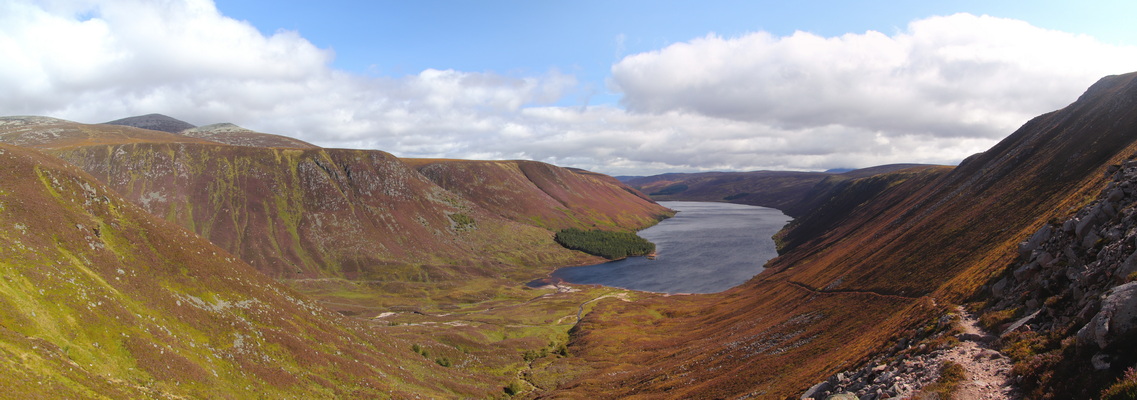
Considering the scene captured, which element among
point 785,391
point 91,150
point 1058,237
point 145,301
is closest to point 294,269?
point 91,150

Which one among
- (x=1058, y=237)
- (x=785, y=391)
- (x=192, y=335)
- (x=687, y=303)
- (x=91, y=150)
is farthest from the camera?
(x=91, y=150)

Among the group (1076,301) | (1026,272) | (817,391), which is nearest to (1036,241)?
(1026,272)

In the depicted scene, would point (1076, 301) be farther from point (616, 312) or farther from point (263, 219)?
point (263, 219)

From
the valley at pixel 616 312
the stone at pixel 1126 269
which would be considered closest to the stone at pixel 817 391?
the valley at pixel 616 312

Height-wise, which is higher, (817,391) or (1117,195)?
(1117,195)

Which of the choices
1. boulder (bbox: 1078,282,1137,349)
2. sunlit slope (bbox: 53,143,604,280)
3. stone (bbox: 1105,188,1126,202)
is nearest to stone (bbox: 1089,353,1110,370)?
boulder (bbox: 1078,282,1137,349)

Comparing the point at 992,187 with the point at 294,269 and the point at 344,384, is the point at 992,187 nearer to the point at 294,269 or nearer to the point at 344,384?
the point at 344,384
